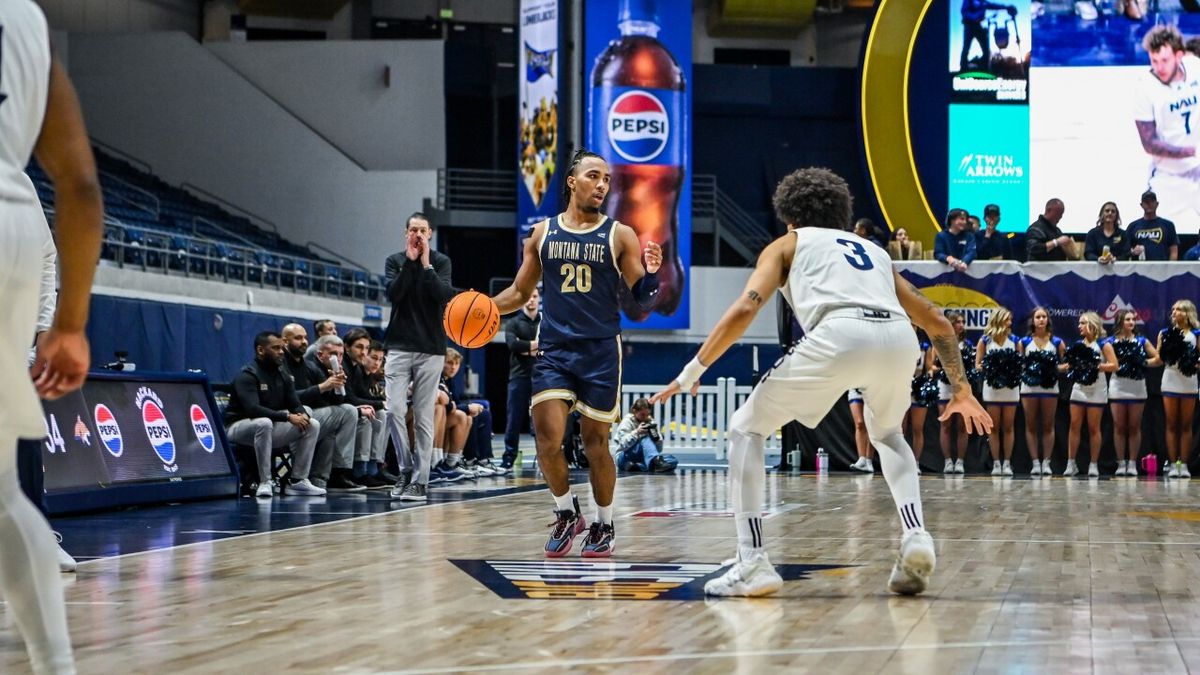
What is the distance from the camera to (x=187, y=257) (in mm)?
21922

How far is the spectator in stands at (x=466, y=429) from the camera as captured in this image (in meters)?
14.7

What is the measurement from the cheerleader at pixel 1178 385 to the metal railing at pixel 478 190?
57.6 ft

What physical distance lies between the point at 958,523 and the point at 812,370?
4.11 metres

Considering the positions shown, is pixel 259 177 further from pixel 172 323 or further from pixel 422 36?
pixel 172 323

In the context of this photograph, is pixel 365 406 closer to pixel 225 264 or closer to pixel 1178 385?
pixel 1178 385

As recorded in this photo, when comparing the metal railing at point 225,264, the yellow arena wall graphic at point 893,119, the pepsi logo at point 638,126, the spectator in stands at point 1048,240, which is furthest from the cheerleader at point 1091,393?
the metal railing at point 225,264

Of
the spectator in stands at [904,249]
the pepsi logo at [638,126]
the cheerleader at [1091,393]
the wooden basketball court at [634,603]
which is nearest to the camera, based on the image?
the wooden basketball court at [634,603]

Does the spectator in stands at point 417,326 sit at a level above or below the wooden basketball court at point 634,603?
above

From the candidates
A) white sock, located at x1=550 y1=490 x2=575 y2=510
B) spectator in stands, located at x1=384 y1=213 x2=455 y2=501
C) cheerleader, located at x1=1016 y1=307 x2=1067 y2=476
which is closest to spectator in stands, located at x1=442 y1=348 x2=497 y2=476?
spectator in stands, located at x1=384 y1=213 x2=455 y2=501

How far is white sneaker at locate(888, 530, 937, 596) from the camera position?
215 inches

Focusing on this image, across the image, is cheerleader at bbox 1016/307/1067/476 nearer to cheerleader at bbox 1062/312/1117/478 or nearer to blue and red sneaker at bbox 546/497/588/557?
cheerleader at bbox 1062/312/1117/478

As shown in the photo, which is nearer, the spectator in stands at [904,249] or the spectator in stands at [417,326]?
the spectator in stands at [417,326]

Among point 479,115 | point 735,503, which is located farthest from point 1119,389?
point 479,115

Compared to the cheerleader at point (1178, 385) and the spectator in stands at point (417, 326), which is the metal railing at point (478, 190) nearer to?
the cheerleader at point (1178, 385)
